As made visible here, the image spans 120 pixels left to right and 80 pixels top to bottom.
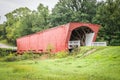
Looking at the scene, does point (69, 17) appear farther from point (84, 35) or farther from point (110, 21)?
point (84, 35)

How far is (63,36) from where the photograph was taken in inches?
962

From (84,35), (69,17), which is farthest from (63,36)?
(69,17)

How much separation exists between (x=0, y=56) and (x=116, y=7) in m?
21.7

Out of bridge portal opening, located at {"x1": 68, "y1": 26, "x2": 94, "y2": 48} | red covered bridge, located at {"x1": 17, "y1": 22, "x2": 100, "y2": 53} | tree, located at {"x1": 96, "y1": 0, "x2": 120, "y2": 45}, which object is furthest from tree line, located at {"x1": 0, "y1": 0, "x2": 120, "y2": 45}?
red covered bridge, located at {"x1": 17, "y1": 22, "x2": 100, "y2": 53}

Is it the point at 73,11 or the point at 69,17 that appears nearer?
the point at 69,17

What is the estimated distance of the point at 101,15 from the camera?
126 feet

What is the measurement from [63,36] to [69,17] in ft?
73.5

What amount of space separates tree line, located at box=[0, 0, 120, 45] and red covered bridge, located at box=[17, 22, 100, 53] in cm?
920

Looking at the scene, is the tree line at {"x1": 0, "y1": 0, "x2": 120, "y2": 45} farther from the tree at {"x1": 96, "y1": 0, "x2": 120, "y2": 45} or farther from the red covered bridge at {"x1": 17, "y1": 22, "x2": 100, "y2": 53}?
the red covered bridge at {"x1": 17, "y1": 22, "x2": 100, "y2": 53}

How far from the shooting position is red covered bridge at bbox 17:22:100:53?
78.6ft

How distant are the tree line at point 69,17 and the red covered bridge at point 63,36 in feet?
30.2

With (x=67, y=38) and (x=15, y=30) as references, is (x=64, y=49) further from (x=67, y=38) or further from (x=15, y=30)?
(x=15, y=30)

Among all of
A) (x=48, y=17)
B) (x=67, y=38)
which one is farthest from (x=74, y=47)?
(x=48, y=17)

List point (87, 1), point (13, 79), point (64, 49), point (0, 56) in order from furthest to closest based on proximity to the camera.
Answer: point (87, 1), point (64, 49), point (0, 56), point (13, 79)
